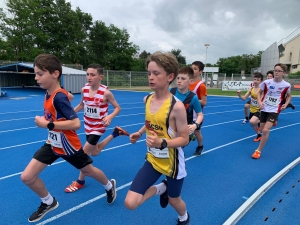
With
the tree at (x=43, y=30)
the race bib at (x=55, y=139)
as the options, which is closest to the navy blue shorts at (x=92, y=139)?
the race bib at (x=55, y=139)

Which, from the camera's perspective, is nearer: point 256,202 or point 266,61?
point 256,202

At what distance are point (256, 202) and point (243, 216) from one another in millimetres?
448

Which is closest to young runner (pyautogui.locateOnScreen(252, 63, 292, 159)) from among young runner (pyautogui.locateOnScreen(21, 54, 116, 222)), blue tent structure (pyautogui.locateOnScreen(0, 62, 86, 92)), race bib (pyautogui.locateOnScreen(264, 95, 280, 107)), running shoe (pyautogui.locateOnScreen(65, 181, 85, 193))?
race bib (pyautogui.locateOnScreen(264, 95, 280, 107))

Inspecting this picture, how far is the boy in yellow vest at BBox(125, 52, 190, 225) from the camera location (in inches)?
79.7

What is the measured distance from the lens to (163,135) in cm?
212

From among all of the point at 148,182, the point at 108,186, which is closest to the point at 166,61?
the point at 148,182

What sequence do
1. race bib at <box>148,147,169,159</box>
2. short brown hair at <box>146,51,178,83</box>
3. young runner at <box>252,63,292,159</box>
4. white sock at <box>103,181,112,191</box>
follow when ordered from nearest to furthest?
short brown hair at <box>146,51,178,83</box> < race bib at <box>148,147,169,159</box> < white sock at <box>103,181,112,191</box> < young runner at <box>252,63,292,159</box>

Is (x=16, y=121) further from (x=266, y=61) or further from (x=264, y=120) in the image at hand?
(x=266, y=61)

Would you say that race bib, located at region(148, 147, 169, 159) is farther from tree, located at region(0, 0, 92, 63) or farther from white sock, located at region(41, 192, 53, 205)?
tree, located at region(0, 0, 92, 63)

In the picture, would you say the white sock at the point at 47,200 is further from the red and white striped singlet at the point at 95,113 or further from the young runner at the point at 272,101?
the young runner at the point at 272,101

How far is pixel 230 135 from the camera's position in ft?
23.5

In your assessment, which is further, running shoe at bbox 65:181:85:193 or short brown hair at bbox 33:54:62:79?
running shoe at bbox 65:181:85:193

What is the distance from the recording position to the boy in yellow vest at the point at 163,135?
2025 mm

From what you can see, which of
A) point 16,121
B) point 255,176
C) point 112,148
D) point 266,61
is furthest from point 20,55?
point 266,61
